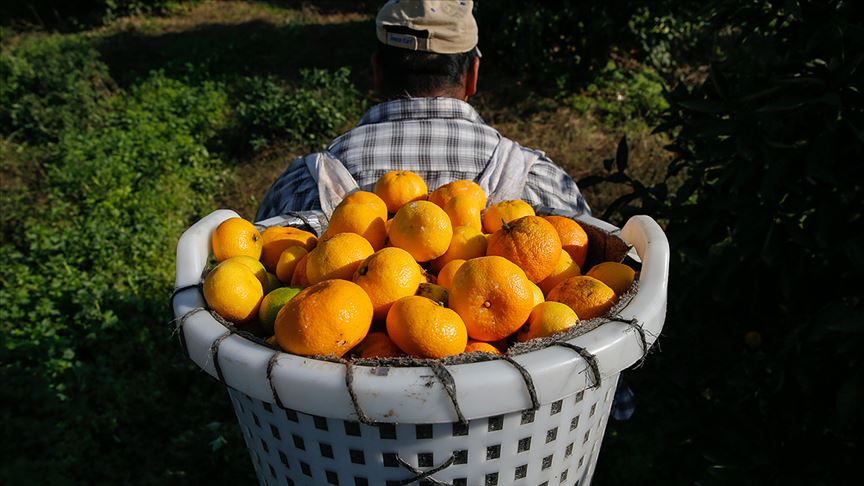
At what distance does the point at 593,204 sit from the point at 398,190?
9.36ft

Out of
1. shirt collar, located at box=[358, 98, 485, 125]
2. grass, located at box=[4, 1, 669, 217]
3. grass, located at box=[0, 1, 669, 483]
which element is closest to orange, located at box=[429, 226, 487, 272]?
shirt collar, located at box=[358, 98, 485, 125]

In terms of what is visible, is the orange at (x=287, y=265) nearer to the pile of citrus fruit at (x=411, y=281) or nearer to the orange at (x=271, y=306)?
the pile of citrus fruit at (x=411, y=281)

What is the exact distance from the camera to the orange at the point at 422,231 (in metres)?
1.45

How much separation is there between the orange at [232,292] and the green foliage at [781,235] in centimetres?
156

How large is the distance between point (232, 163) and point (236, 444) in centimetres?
304

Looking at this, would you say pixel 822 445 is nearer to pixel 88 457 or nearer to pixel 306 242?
pixel 306 242

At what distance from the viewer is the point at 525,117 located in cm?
559

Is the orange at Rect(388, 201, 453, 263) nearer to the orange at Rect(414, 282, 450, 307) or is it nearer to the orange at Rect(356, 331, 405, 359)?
the orange at Rect(414, 282, 450, 307)

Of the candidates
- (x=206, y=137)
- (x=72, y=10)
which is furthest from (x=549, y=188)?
(x=72, y=10)

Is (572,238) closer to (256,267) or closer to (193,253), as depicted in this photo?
(256,267)

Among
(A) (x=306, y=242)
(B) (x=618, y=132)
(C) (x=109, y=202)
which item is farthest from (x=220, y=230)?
(B) (x=618, y=132)

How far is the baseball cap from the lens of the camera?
2.26 m

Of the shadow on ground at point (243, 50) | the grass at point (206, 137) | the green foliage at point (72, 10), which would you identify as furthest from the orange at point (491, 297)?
the green foliage at point (72, 10)

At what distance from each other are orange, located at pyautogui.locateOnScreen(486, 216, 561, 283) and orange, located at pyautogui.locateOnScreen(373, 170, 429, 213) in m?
0.47
